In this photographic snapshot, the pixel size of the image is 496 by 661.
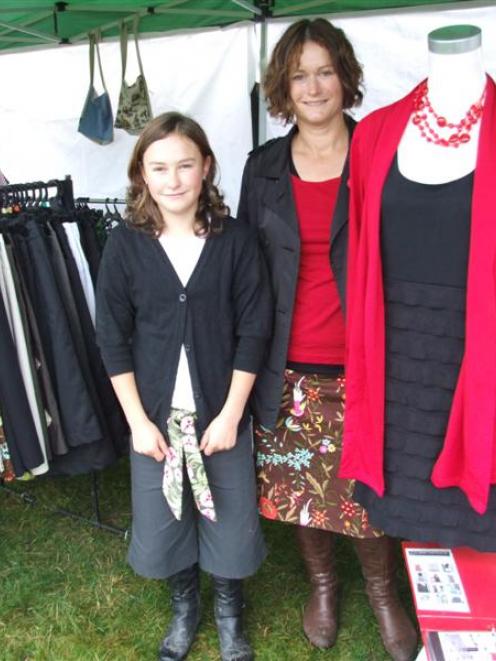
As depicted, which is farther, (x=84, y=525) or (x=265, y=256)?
(x=84, y=525)

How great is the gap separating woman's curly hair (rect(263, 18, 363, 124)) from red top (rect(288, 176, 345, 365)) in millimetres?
226

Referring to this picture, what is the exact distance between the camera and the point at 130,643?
1996 millimetres

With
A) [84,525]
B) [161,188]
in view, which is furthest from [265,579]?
[161,188]

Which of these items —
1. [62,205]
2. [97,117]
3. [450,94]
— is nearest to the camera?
[450,94]

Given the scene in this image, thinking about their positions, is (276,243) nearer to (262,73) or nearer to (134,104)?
(262,73)

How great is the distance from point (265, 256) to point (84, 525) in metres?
1.56

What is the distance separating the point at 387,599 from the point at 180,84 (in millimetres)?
2820

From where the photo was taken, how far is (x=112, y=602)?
218cm

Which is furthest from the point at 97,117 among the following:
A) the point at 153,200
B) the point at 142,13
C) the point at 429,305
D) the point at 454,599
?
the point at 454,599

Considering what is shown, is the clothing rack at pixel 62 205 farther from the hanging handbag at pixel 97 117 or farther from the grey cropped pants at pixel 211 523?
the hanging handbag at pixel 97 117

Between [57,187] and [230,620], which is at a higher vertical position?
[57,187]

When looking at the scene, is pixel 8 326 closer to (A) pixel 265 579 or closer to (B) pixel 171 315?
(B) pixel 171 315

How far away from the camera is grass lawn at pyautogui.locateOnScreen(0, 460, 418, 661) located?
77.0 inches

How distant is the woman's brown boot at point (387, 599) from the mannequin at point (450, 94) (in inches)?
40.7
